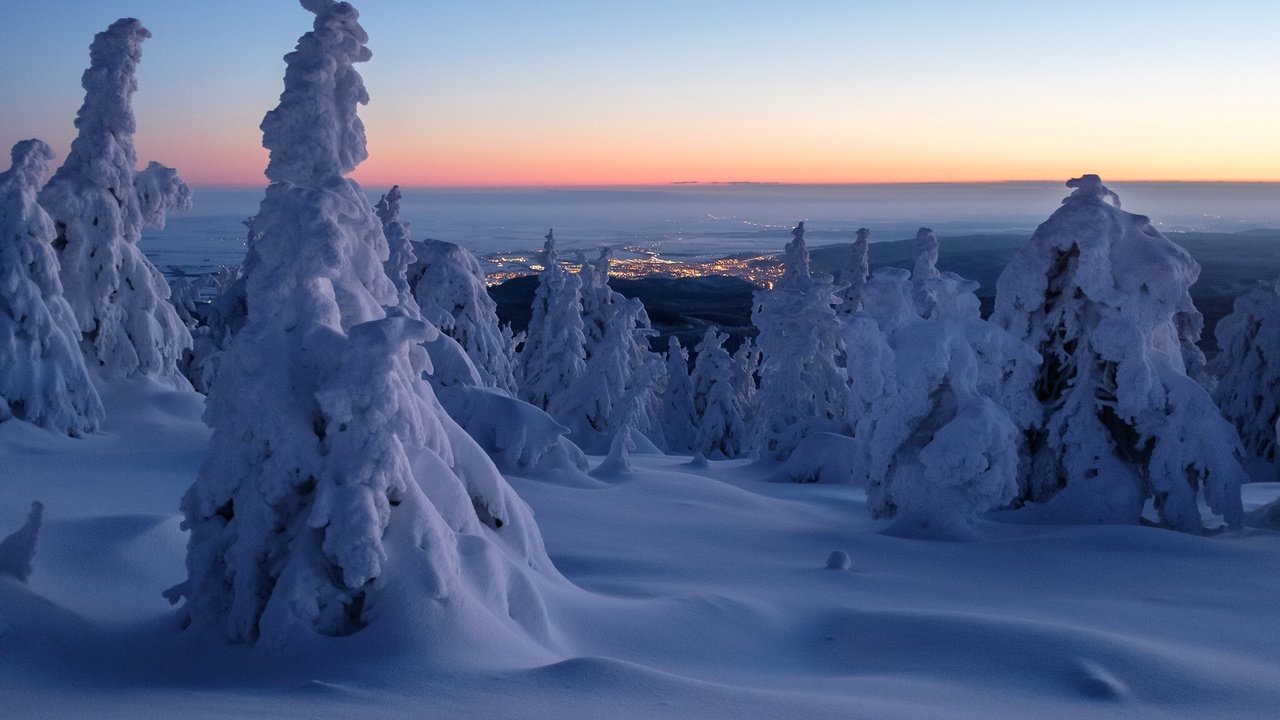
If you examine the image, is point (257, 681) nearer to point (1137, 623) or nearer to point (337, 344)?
point (337, 344)

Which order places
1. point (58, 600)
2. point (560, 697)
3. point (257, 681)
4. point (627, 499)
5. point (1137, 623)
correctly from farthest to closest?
point (627, 499)
point (1137, 623)
point (58, 600)
point (257, 681)
point (560, 697)

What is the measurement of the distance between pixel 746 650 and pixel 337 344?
4.86 m

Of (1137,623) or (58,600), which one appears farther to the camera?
(1137,623)

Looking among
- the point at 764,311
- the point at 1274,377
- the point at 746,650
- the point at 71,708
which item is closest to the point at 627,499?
the point at 746,650

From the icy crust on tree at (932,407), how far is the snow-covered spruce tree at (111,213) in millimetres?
17142

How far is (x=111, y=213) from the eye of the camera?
76.1ft

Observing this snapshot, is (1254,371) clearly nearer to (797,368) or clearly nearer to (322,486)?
(797,368)

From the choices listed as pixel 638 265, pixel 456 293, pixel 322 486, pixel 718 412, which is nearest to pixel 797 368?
pixel 456 293

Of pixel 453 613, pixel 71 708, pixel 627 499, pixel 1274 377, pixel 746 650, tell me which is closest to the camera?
pixel 71 708

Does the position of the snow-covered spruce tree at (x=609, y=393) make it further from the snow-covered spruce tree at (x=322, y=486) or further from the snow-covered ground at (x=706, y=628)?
the snow-covered spruce tree at (x=322, y=486)

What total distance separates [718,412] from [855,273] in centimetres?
964

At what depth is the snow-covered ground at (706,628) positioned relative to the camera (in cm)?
696

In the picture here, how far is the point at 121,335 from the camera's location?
23.7m

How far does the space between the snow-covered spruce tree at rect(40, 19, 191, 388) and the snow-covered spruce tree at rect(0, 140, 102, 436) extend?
1.41 metres
